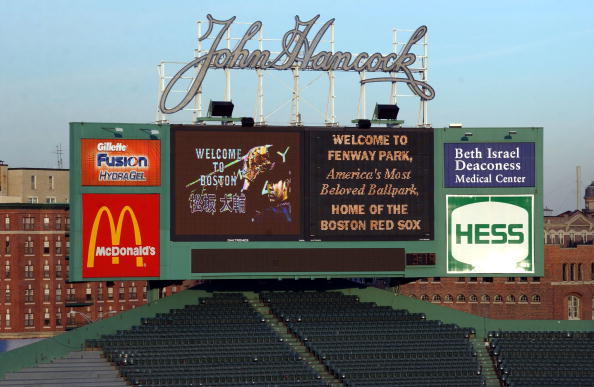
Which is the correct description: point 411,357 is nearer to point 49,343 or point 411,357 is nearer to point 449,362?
point 449,362

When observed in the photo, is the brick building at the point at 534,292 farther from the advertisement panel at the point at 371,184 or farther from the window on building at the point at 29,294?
the advertisement panel at the point at 371,184

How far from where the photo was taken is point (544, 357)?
62.2m

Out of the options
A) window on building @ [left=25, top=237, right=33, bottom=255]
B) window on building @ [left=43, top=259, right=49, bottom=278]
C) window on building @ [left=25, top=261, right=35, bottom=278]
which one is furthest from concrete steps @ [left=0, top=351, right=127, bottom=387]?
window on building @ [left=43, top=259, right=49, bottom=278]

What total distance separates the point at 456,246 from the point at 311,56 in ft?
37.6

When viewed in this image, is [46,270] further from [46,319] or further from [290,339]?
[290,339]

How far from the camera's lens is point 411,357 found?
198ft

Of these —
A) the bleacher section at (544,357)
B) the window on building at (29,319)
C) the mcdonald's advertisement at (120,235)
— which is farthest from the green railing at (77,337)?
the window on building at (29,319)

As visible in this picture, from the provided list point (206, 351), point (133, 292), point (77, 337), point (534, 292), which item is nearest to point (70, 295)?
point (133, 292)

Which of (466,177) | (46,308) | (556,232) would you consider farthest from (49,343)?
(556,232)

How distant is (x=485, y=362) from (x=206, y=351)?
46.2 feet

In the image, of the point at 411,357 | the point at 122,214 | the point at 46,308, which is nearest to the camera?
the point at 122,214

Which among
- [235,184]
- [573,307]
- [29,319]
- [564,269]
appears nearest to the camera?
[235,184]

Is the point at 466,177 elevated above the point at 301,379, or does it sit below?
above

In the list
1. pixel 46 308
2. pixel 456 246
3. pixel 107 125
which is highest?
pixel 107 125
